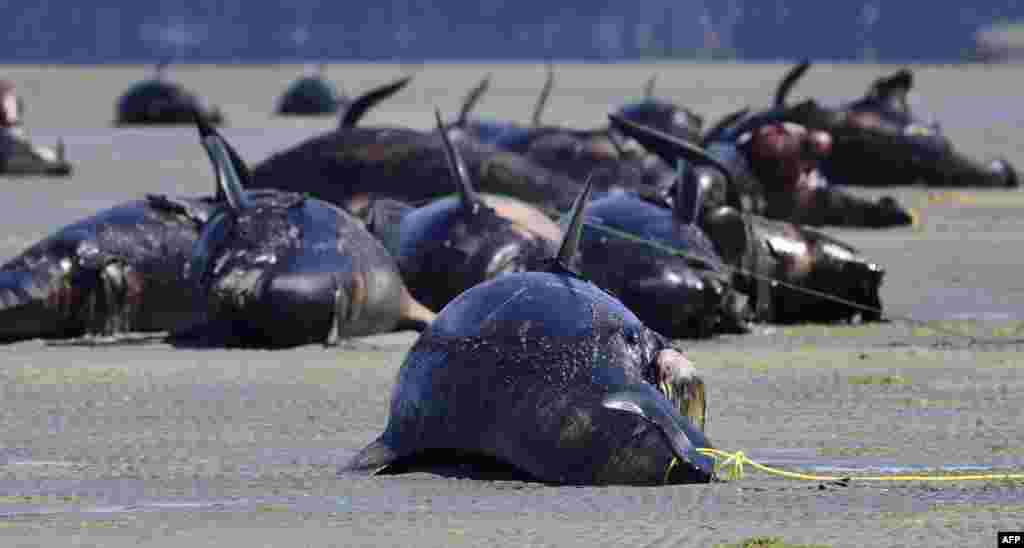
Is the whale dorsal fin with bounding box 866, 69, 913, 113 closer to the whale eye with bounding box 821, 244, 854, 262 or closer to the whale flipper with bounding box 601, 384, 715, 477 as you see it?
the whale eye with bounding box 821, 244, 854, 262

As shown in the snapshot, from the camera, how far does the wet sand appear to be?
7660mm

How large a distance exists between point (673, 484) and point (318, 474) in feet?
4.38

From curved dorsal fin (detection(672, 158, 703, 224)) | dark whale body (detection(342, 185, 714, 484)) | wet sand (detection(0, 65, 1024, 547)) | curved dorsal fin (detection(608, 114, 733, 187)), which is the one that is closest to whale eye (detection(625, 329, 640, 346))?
dark whale body (detection(342, 185, 714, 484))

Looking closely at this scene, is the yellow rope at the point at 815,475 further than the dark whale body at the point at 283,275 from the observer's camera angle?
No

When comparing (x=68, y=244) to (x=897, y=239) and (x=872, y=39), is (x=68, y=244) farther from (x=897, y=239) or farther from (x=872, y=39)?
(x=872, y=39)

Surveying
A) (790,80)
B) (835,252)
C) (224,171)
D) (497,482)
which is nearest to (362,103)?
(790,80)

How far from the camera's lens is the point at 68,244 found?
539 inches

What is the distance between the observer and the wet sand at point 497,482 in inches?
302

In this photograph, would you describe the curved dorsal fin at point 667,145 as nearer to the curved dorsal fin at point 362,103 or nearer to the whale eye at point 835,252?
the whale eye at point 835,252

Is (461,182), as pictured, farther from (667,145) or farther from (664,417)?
(664,417)

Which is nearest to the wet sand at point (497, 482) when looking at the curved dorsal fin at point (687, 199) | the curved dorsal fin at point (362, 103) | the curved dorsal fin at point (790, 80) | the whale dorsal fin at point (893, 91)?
the curved dorsal fin at point (687, 199)

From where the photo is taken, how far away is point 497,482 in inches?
334

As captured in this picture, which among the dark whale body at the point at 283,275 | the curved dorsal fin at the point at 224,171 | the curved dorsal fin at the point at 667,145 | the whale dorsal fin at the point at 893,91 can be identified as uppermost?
the curved dorsal fin at the point at 667,145

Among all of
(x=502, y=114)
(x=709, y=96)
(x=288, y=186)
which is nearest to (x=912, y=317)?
(x=288, y=186)
